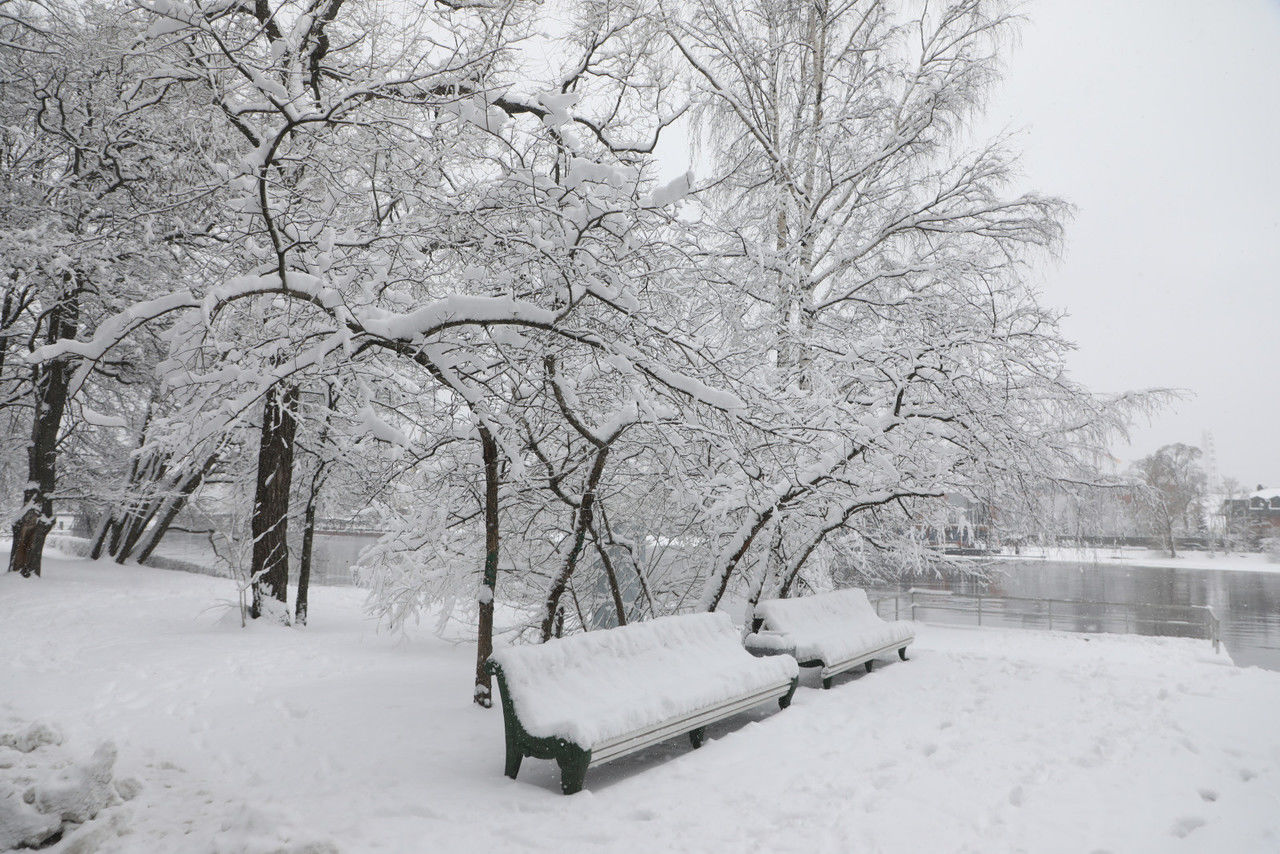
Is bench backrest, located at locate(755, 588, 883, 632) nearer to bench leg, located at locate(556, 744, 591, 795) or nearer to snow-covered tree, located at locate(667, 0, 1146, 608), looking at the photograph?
snow-covered tree, located at locate(667, 0, 1146, 608)

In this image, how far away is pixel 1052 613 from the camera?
→ 2086 centimetres

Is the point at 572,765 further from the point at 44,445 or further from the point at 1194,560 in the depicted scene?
the point at 1194,560

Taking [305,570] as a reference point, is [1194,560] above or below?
above

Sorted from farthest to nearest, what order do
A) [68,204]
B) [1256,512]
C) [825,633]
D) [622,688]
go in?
[1256,512]
[68,204]
[825,633]
[622,688]

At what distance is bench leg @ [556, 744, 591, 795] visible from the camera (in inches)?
173

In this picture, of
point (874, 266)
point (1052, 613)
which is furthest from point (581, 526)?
point (1052, 613)

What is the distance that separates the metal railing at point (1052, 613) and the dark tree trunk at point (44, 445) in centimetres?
1497

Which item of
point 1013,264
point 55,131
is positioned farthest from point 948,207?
point 55,131

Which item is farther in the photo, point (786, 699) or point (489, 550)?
point (786, 699)

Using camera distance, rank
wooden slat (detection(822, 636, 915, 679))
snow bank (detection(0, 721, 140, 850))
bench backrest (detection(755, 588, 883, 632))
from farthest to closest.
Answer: bench backrest (detection(755, 588, 883, 632)) < wooden slat (detection(822, 636, 915, 679)) < snow bank (detection(0, 721, 140, 850))

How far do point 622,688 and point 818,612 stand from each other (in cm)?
428

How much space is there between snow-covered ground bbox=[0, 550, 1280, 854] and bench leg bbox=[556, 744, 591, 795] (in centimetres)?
11

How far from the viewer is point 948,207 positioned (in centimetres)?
1095

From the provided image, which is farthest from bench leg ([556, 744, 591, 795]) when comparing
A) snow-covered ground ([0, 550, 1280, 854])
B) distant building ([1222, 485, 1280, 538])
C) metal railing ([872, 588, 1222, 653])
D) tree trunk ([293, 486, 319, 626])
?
distant building ([1222, 485, 1280, 538])
